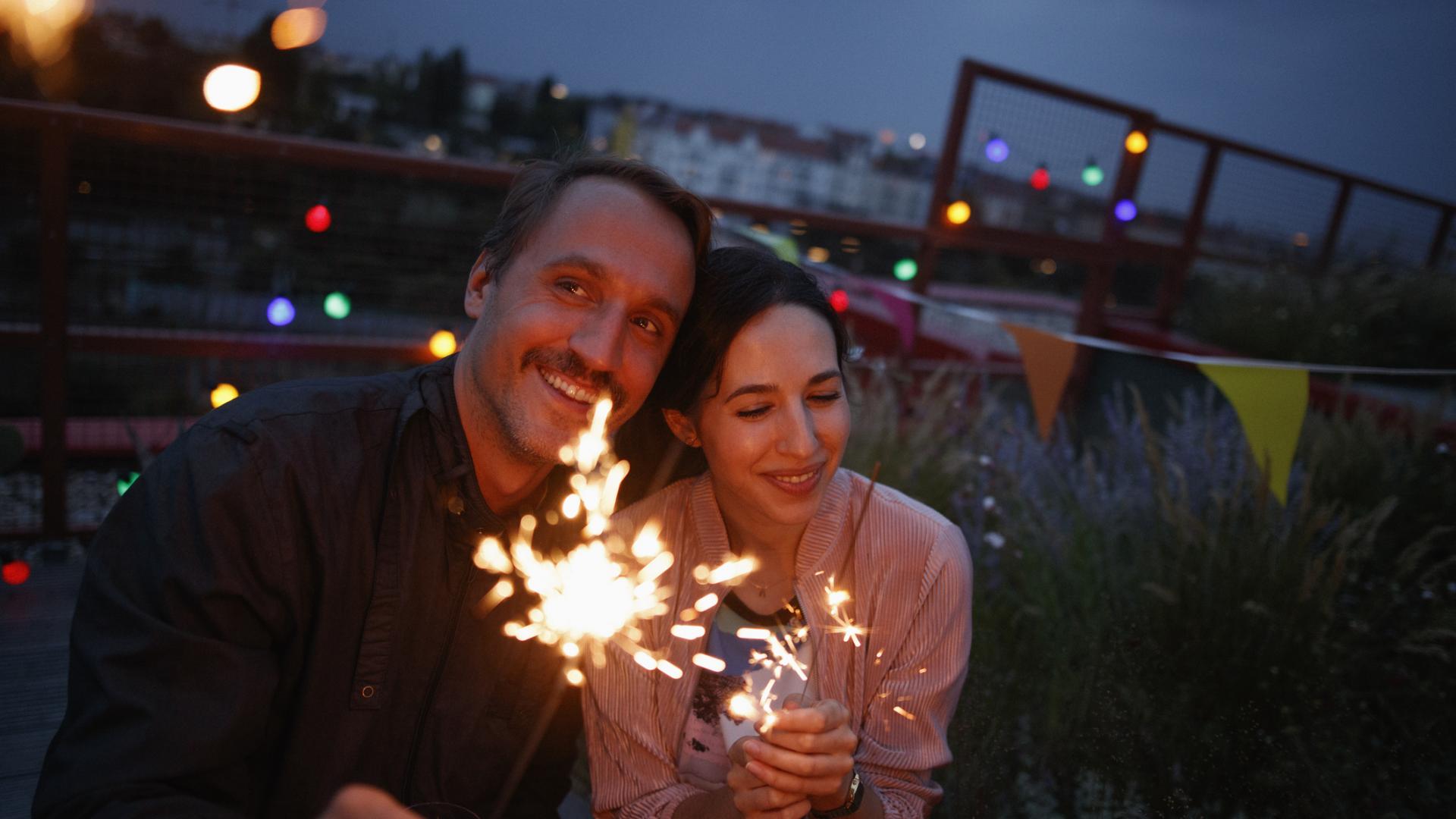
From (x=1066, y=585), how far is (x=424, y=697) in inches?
85.9

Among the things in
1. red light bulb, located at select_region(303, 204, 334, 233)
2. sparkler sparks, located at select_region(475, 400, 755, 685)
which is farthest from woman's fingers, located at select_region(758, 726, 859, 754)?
red light bulb, located at select_region(303, 204, 334, 233)

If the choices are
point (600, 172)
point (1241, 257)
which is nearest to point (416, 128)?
point (1241, 257)

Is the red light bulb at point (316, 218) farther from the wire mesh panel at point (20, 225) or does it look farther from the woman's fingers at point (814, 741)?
the woman's fingers at point (814, 741)

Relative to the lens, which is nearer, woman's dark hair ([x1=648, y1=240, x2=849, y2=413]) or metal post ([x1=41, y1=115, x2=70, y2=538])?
woman's dark hair ([x1=648, y1=240, x2=849, y2=413])

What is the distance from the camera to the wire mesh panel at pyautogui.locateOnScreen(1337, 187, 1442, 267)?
10180mm

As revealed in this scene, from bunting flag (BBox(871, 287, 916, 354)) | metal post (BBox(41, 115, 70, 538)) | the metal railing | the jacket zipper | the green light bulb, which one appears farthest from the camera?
bunting flag (BBox(871, 287, 916, 354))

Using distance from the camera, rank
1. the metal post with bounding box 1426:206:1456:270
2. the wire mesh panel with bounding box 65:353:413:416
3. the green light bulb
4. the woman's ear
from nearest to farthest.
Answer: the woman's ear, the wire mesh panel with bounding box 65:353:413:416, the green light bulb, the metal post with bounding box 1426:206:1456:270

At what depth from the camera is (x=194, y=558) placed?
63.7 inches

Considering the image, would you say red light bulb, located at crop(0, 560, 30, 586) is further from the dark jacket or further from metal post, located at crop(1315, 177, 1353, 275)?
metal post, located at crop(1315, 177, 1353, 275)

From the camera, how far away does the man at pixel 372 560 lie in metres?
1.56

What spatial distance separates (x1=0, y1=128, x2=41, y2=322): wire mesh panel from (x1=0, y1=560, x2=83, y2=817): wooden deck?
52.4 inches

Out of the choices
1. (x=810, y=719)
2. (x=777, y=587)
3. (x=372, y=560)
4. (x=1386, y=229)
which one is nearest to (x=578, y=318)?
(x=372, y=560)

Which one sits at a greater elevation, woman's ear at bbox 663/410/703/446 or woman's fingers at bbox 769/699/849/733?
woman's ear at bbox 663/410/703/446

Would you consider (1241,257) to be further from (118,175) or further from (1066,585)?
(118,175)
